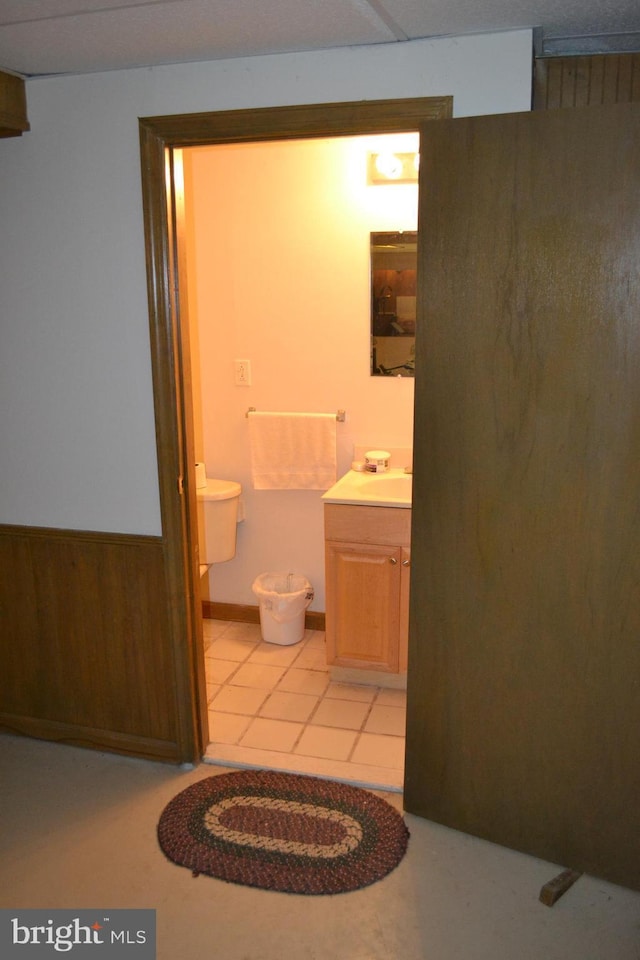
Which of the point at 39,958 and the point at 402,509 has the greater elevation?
the point at 402,509

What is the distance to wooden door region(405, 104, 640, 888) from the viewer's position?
1.91 meters

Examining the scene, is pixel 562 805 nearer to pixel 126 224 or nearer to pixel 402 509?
pixel 402 509

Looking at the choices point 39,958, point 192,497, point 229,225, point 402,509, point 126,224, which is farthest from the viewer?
point 229,225

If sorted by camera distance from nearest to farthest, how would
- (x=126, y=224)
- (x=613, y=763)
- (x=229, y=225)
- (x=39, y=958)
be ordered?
1. (x=39, y=958)
2. (x=613, y=763)
3. (x=126, y=224)
4. (x=229, y=225)

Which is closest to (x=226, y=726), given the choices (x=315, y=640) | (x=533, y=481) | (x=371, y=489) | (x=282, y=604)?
(x=282, y=604)

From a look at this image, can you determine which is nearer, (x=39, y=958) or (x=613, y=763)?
(x=39, y=958)

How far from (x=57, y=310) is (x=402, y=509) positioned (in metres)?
1.37

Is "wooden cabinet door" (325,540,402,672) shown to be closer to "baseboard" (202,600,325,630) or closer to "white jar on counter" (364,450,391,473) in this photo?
"white jar on counter" (364,450,391,473)

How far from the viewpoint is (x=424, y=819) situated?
2.44 m

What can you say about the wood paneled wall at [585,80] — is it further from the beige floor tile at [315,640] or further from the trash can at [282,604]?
the beige floor tile at [315,640]

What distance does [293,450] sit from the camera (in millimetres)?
3504

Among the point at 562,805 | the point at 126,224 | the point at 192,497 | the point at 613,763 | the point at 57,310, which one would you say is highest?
the point at 126,224

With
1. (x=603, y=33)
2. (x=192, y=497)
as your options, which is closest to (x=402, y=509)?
(x=192, y=497)

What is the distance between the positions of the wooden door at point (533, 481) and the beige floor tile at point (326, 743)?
20.3 inches
